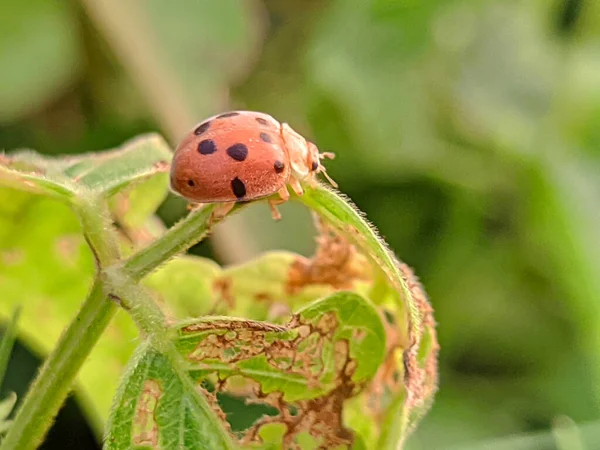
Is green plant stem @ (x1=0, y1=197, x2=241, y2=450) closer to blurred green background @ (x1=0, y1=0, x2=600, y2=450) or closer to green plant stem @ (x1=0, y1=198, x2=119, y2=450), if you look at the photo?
green plant stem @ (x1=0, y1=198, x2=119, y2=450)

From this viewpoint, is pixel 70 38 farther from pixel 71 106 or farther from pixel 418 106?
pixel 418 106

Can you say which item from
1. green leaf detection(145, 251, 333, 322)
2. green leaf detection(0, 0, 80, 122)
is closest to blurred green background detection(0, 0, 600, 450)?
green leaf detection(0, 0, 80, 122)

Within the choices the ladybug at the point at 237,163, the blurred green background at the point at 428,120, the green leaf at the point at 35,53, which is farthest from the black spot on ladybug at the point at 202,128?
the green leaf at the point at 35,53

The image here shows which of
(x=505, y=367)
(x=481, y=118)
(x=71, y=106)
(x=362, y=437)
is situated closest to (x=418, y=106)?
(x=481, y=118)

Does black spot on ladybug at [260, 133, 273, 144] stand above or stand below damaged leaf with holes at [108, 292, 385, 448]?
above

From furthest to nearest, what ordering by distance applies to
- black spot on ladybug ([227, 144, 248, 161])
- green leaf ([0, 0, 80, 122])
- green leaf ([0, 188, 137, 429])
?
green leaf ([0, 0, 80, 122])
green leaf ([0, 188, 137, 429])
black spot on ladybug ([227, 144, 248, 161])

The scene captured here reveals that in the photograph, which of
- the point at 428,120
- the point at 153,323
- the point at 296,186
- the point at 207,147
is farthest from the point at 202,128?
the point at 428,120

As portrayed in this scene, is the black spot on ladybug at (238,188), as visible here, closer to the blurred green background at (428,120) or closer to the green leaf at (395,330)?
the green leaf at (395,330)
